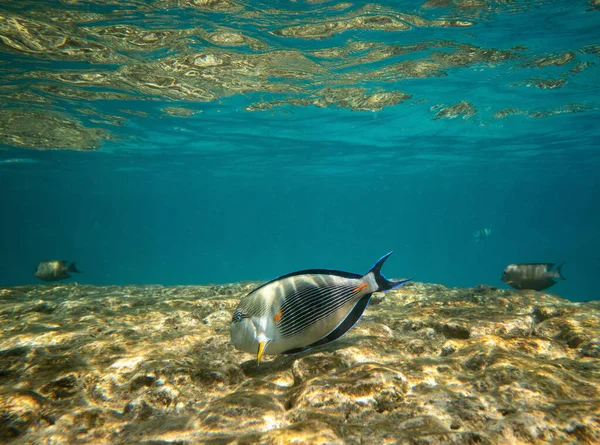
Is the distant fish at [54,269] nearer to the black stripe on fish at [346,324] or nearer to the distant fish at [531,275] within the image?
the black stripe on fish at [346,324]

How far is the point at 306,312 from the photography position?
2297mm

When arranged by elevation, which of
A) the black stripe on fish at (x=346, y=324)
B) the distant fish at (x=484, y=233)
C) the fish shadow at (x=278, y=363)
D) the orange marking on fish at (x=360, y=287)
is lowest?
the distant fish at (x=484, y=233)

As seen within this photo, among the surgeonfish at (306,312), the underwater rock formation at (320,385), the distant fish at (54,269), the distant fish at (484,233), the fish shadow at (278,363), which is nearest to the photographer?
the underwater rock formation at (320,385)

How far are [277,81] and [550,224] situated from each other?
160 metres

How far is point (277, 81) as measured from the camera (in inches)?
603

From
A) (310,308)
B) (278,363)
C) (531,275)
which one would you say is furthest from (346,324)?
(531,275)

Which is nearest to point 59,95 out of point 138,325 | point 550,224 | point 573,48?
point 138,325

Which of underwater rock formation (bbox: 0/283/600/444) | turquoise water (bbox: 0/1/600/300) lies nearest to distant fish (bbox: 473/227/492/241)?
turquoise water (bbox: 0/1/600/300)

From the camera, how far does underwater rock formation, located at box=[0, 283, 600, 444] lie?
179 cm

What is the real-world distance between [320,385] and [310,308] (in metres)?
0.51

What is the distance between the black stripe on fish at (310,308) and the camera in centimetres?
228

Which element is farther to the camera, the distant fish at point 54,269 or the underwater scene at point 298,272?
the distant fish at point 54,269

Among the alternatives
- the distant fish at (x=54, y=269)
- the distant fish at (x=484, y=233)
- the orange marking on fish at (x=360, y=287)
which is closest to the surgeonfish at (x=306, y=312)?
the orange marking on fish at (x=360, y=287)

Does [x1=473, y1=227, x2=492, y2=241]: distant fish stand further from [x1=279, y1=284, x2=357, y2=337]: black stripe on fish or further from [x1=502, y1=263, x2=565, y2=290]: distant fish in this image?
[x1=279, y1=284, x2=357, y2=337]: black stripe on fish
